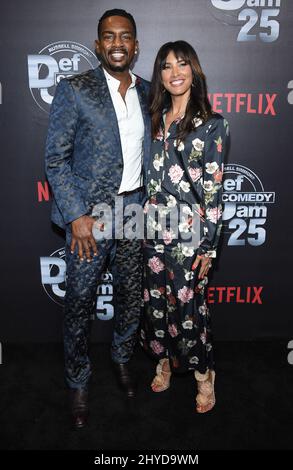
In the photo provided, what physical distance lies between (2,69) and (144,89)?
76 centimetres

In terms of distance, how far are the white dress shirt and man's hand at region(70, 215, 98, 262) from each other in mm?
206

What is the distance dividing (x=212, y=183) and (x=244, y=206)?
2.41ft

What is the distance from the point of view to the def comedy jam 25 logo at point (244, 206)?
238 centimetres

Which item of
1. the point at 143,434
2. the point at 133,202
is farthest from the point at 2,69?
the point at 143,434

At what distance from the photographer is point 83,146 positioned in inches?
69.9

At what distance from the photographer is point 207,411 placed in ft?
6.64

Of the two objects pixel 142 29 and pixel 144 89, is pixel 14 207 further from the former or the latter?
pixel 142 29

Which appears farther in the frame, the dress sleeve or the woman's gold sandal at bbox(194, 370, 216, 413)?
the woman's gold sandal at bbox(194, 370, 216, 413)

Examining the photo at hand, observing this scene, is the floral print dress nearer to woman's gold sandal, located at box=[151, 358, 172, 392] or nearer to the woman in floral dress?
the woman in floral dress

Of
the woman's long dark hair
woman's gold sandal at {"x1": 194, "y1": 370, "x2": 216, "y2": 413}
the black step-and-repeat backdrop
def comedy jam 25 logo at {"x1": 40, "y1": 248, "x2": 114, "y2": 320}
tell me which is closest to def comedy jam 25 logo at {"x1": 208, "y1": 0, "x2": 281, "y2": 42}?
the black step-and-repeat backdrop

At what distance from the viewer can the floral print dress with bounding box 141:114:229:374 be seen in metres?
1.73

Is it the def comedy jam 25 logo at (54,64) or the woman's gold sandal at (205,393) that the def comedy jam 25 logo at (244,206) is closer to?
the woman's gold sandal at (205,393)

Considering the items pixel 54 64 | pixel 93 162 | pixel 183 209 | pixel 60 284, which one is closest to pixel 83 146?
pixel 93 162

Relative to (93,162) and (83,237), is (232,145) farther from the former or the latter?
(83,237)
